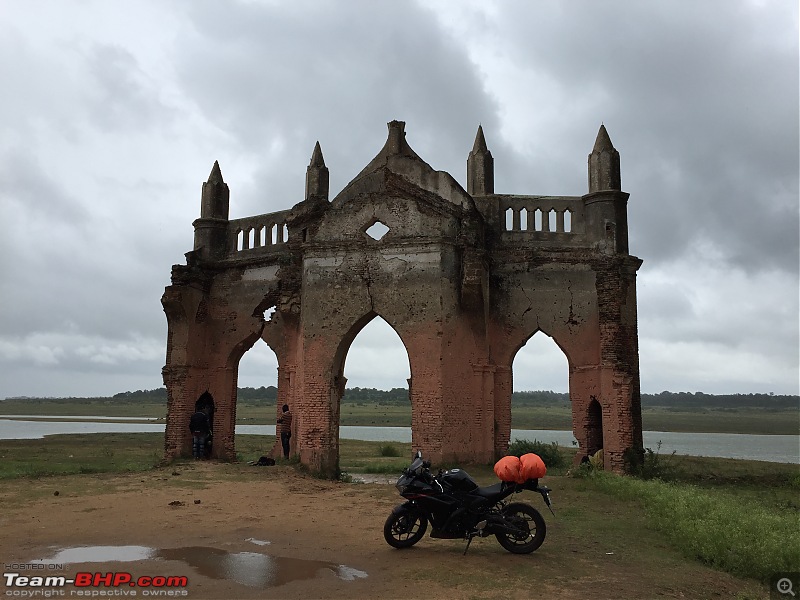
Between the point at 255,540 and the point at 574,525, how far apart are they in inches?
164

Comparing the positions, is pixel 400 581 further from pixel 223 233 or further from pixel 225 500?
pixel 223 233

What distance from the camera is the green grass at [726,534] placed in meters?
6.70

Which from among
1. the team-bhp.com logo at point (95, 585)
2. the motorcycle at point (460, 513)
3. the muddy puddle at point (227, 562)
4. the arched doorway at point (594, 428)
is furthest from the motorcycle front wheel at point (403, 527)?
the arched doorway at point (594, 428)

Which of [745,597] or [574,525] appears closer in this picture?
[745,597]

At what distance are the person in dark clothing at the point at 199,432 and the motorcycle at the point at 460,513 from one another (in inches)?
482

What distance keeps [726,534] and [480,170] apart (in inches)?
476

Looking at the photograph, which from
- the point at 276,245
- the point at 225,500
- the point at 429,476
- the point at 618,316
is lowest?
the point at 225,500

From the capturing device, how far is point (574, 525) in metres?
9.12

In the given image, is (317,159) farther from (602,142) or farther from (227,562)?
(227,562)

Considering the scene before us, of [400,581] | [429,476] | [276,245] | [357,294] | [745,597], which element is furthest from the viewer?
[276,245]

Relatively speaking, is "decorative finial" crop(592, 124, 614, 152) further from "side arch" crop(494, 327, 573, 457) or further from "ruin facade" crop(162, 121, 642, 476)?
"side arch" crop(494, 327, 573, 457)

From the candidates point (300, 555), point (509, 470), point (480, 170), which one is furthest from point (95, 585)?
point (480, 170)

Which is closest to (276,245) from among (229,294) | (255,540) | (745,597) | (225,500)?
(229,294)

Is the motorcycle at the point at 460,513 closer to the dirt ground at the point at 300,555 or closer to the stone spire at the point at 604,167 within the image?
the dirt ground at the point at 300,555
